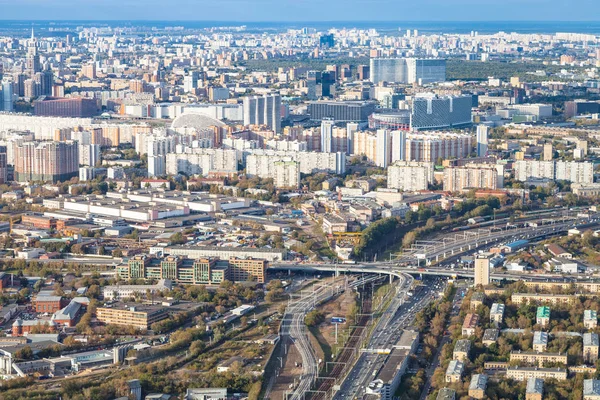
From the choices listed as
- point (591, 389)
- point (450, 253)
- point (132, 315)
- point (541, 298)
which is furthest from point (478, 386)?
point (450, 253)

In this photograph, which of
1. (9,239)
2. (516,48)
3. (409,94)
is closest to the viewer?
(9,239)

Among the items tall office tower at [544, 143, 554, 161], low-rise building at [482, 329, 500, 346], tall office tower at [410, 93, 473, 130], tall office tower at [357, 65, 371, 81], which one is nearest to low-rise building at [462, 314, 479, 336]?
low-rise building at [482, 329, 500, 346]

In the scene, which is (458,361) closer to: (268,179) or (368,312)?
(368,312)

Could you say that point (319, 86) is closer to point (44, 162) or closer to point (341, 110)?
point (341, 110)

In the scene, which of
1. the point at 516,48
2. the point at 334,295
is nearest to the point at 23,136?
the point at 334,295

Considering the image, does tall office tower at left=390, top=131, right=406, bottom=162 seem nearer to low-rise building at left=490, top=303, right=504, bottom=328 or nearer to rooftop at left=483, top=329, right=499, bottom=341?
low-rise building at left=490, top=303, right=504, bottom=328
